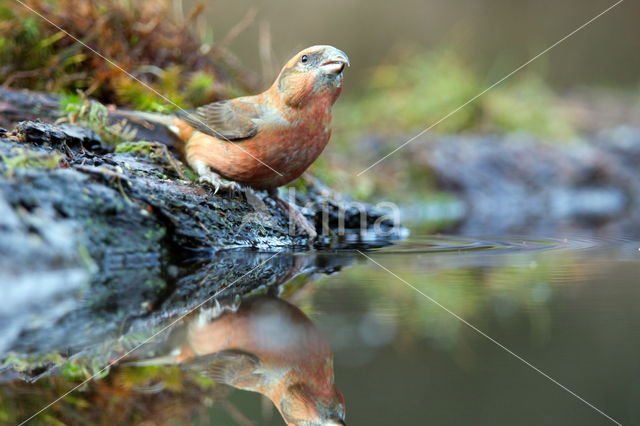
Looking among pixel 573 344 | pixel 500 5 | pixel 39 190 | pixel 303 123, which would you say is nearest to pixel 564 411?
pixel 573 344

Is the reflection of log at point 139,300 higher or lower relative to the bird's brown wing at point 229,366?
higher

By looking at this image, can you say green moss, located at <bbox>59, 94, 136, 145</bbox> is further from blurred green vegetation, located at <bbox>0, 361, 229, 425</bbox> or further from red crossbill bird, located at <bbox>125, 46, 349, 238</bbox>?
blurred green vegetation, located at <bbox>0, 361, 229, 425</bbox>

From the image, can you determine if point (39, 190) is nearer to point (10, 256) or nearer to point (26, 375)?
point (10, 256)

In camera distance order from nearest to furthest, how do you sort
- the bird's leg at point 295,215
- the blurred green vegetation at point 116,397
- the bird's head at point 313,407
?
the blurred green vegetation at point 116,397, the bird's head at point 313,407, the bird's leg at point 295,215

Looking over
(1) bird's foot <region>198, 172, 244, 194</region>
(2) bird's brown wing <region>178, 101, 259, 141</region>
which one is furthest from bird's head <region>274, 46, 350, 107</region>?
(1) bird's foot <region>198, 172, 244, 194</region>

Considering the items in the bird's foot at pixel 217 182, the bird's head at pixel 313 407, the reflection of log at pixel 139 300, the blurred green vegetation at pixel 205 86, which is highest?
the blurred green vegetation at pixel 205 86

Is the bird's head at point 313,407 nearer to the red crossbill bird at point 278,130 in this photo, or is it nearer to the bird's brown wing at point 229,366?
the bird's brown wing at point 229,366

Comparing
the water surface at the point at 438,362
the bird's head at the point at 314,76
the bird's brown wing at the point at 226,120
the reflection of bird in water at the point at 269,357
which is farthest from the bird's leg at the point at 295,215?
the reflection of bird in water at the point at 269,357

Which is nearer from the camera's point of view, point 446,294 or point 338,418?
point 338,418
